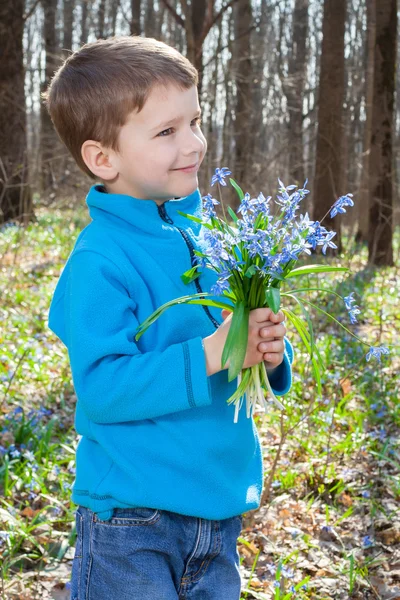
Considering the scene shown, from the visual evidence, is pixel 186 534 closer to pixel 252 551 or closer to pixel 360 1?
pixel 252 551

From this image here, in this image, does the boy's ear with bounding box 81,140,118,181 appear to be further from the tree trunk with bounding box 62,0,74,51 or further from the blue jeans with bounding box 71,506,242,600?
the tree trunk with bounding box 62,0,74,51

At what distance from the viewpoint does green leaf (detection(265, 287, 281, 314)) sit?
145 centimetres

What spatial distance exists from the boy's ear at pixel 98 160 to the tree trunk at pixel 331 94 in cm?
873

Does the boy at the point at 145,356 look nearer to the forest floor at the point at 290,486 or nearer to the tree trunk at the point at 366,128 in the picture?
the forest floor at the point at 290,486

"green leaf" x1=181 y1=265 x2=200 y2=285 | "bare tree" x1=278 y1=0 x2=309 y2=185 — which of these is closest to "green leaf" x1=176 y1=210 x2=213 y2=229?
"green leaf" x1=181 y1=265 x2=200 y2=285

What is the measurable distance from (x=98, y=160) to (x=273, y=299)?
2.00ft

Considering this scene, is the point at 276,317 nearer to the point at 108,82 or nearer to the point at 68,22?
the point at 108,82

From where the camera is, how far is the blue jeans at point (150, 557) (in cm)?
159

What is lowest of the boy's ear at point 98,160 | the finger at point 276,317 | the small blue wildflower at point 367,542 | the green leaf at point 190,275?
the small blue wildflower at point 367,542

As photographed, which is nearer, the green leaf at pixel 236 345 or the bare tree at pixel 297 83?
the green leaf at pixel 236 345

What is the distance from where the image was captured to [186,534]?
1.65 m

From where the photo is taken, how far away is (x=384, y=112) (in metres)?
9.78

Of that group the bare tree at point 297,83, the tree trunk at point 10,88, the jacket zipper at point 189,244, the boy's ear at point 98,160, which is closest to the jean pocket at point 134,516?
the jacket zipper at point 189,244

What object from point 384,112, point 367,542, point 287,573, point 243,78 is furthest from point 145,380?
point 243,78
